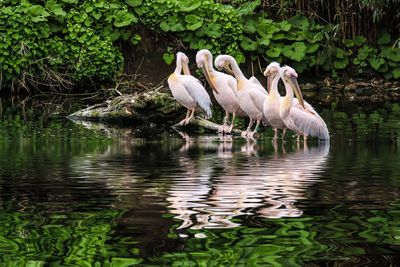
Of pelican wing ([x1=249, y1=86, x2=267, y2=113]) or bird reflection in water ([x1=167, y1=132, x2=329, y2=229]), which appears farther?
pelican wing ([x1=249, y1=86, x2=267, y2=113])

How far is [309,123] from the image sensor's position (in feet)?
32.9

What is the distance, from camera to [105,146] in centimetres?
932

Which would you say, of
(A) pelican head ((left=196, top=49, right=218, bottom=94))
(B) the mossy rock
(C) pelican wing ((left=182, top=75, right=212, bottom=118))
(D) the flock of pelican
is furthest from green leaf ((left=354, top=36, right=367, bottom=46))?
(C) pelican wing ((left=182, top=75, right=212, bottom=118))

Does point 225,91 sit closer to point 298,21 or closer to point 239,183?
point 239,183

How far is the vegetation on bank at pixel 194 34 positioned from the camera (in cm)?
1794

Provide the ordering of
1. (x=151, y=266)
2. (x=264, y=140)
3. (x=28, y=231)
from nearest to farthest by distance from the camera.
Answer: (x=151, y=266) → (x=28, y=231) → (x=264, y=140)

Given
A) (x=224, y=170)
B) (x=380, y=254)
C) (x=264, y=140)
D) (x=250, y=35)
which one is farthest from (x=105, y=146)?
(x=250, y=35)

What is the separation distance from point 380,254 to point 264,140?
6.15m

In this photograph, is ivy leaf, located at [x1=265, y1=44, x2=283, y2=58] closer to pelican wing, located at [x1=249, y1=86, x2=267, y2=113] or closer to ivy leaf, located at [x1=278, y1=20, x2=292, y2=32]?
ivy leaf, located at [x1=278, y1=20, x2=292, y2=32]

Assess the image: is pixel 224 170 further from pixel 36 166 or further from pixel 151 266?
pixel 151 266

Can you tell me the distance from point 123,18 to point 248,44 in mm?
2273

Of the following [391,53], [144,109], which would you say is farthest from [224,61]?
[391,53]

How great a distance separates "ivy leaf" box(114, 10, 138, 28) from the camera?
61.4 ft

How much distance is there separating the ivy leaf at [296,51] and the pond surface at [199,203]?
9.14 m
